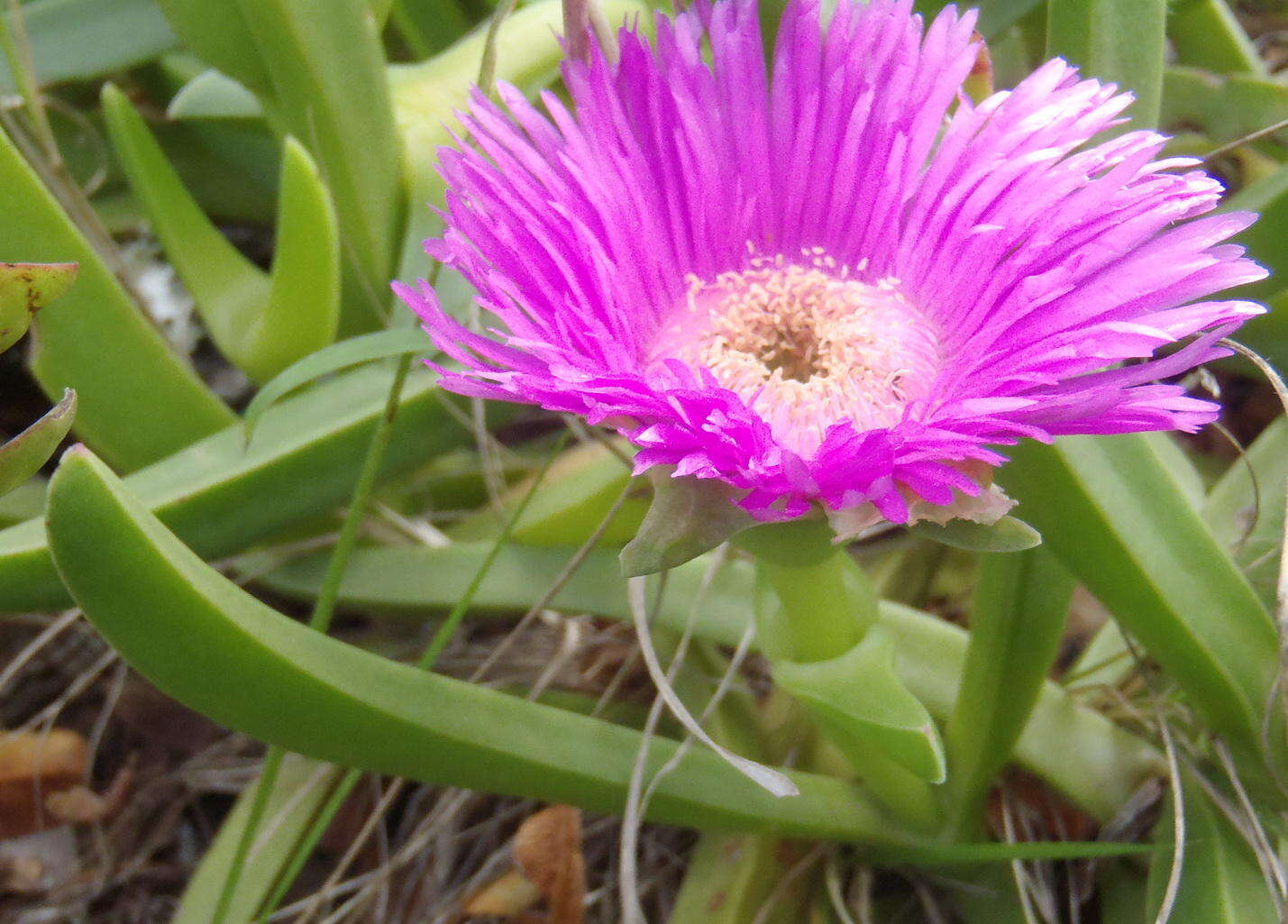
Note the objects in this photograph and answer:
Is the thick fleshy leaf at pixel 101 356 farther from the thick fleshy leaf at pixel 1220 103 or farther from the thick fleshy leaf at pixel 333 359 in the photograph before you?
the thick fleshy leaf at pixel 1220 103

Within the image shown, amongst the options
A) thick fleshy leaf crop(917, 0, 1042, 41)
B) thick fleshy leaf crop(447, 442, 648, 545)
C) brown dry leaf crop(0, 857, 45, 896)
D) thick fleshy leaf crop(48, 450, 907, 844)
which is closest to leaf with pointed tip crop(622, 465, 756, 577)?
thick fleshy leaf crop(48, 450, 907, 844)

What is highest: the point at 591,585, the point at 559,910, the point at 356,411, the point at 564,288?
the point at 564,288

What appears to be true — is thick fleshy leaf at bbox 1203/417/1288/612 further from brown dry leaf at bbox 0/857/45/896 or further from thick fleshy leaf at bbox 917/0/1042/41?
brown dry leaf at bbox 0/857/45/896

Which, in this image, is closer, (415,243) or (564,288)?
(564,288)

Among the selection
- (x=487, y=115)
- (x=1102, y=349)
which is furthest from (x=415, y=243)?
(x=1102, y=349)

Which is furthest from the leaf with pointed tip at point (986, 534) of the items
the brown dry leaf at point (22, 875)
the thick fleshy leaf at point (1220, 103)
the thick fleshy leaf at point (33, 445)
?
the brown dry leaf at point (22, 875)

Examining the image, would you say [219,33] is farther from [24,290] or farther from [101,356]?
[24,290]

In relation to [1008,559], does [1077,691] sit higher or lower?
lower

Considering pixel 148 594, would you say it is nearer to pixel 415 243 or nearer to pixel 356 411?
pixel 356 411
